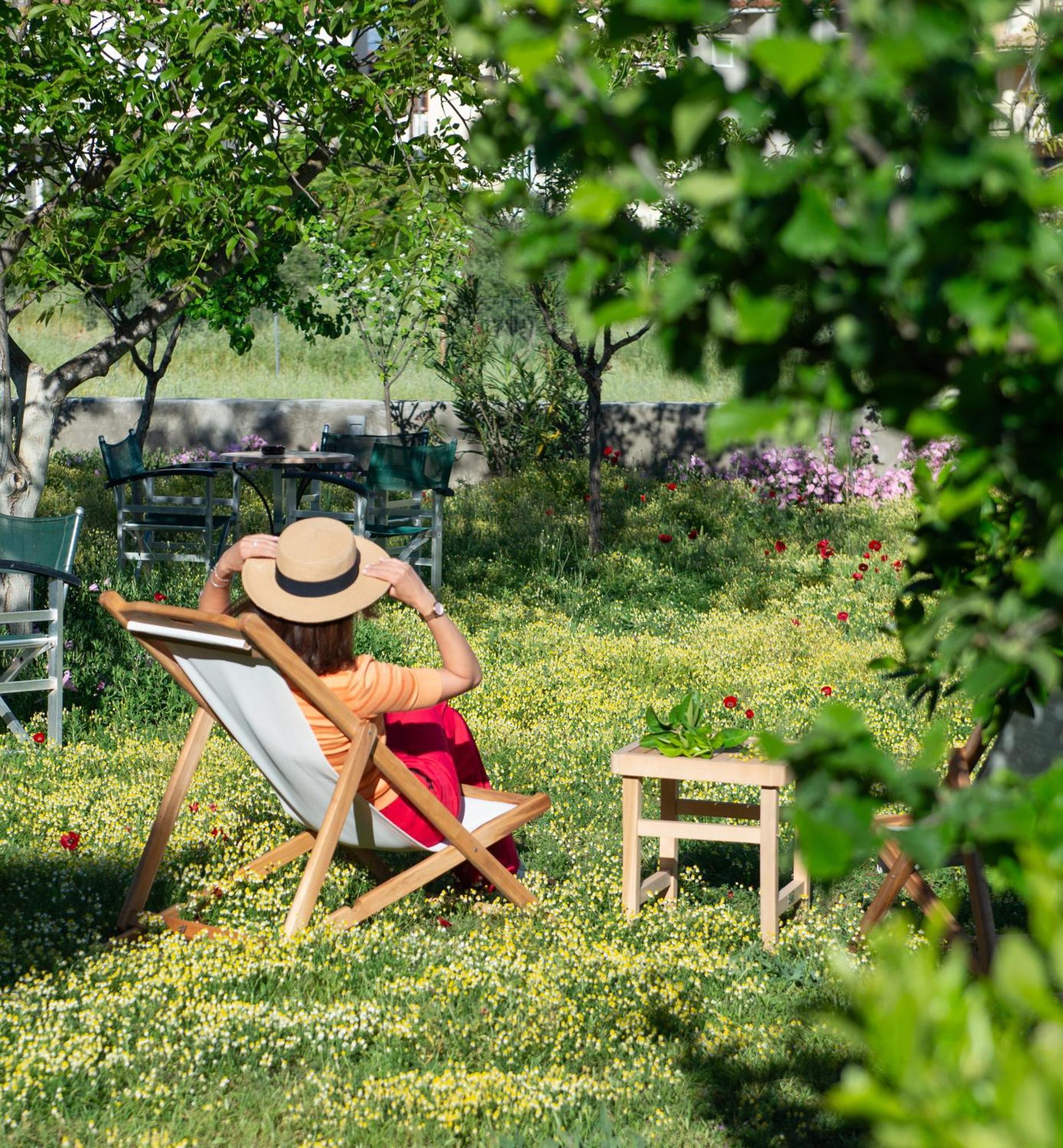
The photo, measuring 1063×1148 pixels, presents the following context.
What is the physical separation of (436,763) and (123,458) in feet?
22.3

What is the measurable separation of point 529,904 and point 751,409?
3.16 metres

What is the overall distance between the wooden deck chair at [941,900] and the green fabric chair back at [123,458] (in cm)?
722

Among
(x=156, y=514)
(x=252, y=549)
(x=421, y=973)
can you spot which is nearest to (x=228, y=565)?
(x=252, y=549)

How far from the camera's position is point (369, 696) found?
3.97 m

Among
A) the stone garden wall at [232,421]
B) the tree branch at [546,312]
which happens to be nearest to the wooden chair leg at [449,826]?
the tree branch at [546,312]

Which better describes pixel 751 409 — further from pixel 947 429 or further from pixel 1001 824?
pixel 1001 824

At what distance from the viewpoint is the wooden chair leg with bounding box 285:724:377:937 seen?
372cm

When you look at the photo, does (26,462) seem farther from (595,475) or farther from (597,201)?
(597,201)

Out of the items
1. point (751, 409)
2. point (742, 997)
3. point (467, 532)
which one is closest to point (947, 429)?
point (751, 409)

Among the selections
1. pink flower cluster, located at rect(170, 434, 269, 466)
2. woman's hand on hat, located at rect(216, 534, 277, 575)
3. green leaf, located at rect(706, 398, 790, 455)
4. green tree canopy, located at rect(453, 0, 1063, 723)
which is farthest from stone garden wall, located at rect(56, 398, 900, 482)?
green leaf, located at rect(706, 398, 790, 455)

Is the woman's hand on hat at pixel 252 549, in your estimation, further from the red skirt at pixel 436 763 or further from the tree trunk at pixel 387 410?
the tree trunk at pixel 387 410

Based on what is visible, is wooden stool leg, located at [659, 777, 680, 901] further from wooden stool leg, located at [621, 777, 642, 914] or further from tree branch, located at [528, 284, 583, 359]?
tree branch, located at [528, 284, 583, 359]

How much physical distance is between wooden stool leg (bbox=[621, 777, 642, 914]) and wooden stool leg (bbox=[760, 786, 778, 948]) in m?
0.37

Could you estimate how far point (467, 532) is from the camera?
11.4 meters
